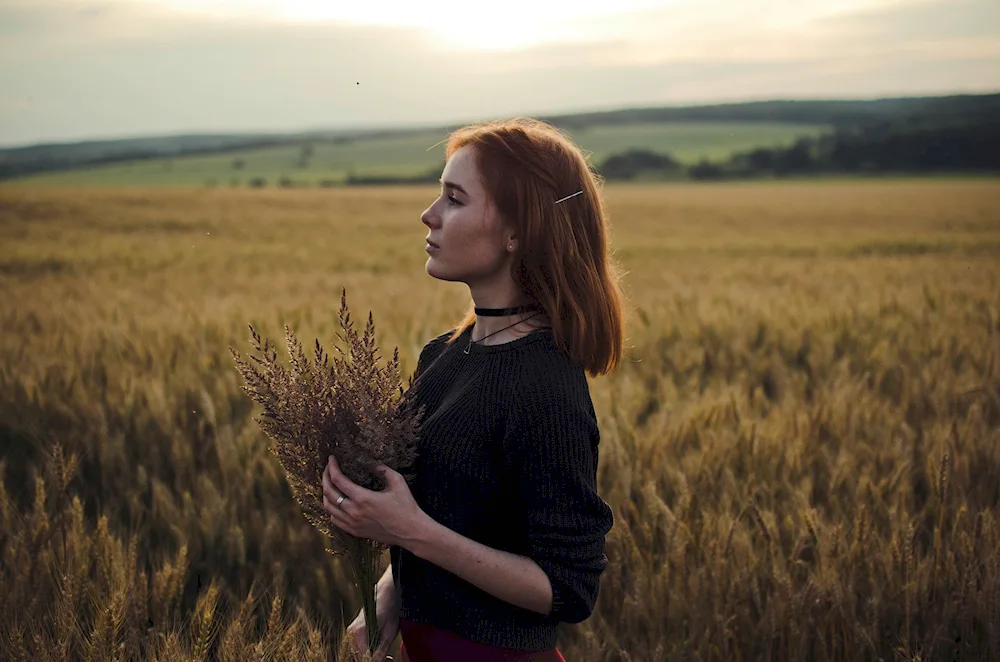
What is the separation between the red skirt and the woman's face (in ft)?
2.20

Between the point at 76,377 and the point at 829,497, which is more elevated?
the point at 76,377

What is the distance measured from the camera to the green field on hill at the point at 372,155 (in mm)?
37156

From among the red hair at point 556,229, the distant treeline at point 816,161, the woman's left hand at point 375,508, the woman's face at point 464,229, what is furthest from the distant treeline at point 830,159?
the woman's left hand at point 375,508

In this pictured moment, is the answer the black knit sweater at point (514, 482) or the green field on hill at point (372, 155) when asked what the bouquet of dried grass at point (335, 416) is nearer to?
the black knit sweater at point (514, 482)

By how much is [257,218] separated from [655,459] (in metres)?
14.7

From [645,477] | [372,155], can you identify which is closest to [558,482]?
[645,477]

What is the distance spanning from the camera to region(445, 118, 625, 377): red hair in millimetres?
1631

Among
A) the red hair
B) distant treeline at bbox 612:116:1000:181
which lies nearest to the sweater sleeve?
the red hair

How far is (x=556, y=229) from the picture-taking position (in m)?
1.64

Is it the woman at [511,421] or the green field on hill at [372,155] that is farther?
the green field on hill at [372,155]

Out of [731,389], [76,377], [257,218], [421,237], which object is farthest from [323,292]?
[257,218]

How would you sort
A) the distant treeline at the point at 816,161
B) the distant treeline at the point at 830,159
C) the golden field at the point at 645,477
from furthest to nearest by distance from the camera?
1. the distant treeline at the point at 816,161
2. the distant treeline at the point at 830,159
3. the golden field at the point at 645,477

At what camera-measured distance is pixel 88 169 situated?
1352 inches

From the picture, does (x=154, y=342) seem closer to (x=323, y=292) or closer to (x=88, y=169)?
(x=323, y=292)
